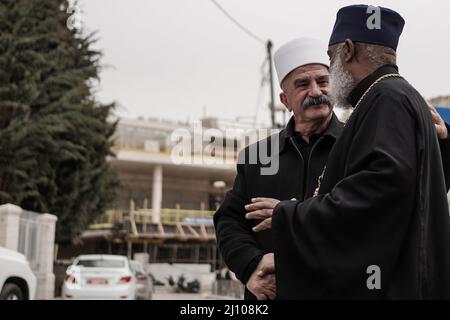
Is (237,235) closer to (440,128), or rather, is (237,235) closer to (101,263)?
(440,128)

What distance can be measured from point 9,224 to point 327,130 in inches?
568

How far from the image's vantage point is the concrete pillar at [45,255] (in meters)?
19.3

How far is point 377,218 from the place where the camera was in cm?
182

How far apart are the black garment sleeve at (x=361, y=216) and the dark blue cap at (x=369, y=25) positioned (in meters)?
0.30

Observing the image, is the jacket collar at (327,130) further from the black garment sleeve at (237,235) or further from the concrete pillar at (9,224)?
the concrete pillar at (9,224)

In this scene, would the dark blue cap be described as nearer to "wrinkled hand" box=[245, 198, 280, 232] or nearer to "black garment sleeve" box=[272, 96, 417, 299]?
"black garment sleeve" box=[272, 96, 417, 299]

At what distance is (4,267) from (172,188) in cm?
4915

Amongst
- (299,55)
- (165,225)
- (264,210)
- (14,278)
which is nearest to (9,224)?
(14,278)

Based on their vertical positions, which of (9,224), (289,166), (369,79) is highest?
(369,79)

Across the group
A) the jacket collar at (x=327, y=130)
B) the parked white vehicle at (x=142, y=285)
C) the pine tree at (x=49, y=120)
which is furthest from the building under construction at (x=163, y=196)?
the jacket collar at (x=327, y=130)

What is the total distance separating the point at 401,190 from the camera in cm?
181

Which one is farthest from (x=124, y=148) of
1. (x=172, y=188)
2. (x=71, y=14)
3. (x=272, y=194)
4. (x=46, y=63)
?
(x=272, y=194)

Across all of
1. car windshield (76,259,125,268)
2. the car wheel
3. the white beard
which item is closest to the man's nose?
the white beard
